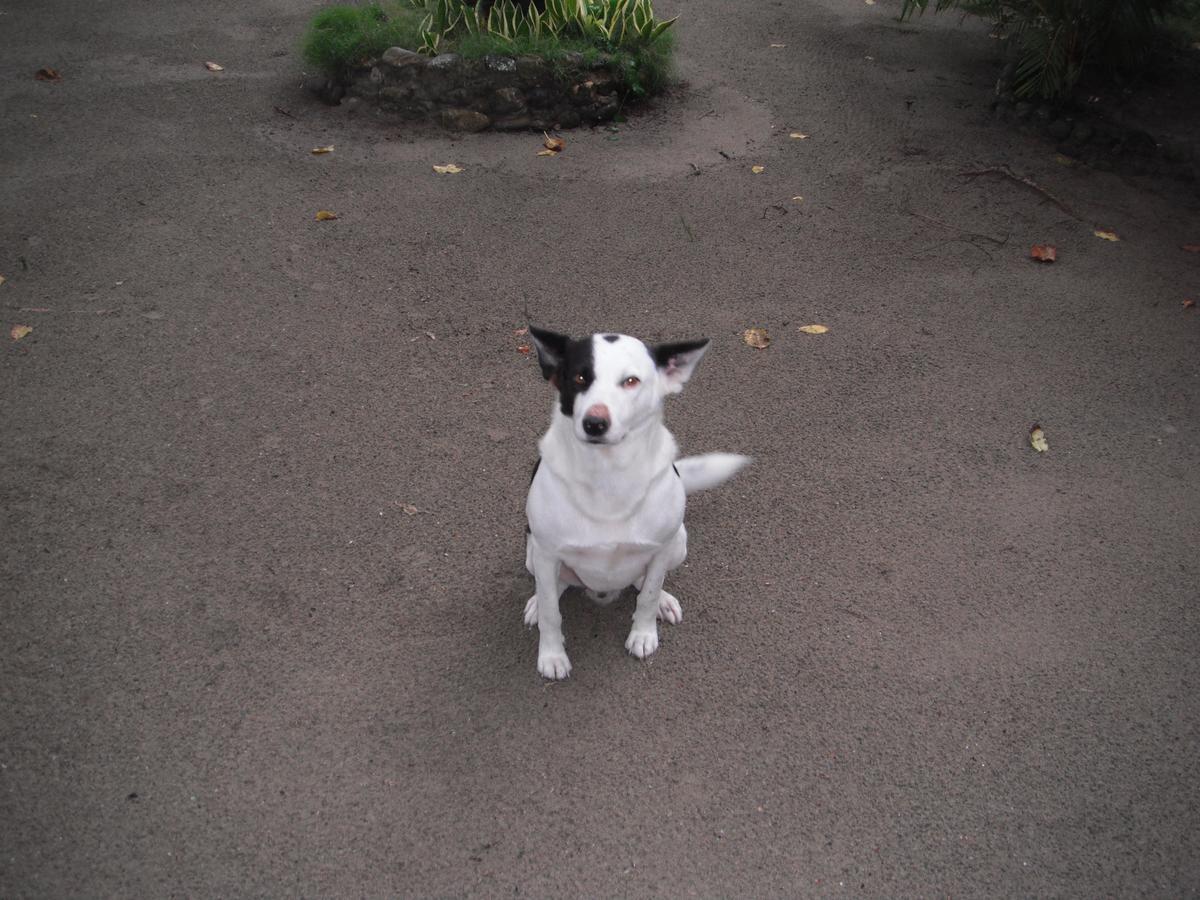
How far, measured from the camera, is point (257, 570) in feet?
11.0

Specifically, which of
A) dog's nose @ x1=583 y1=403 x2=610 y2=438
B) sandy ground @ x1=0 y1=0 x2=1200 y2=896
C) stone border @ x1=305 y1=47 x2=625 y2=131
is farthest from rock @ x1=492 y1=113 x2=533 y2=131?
dog's nose @ x1=583 y1=403 x2=610 y2=438

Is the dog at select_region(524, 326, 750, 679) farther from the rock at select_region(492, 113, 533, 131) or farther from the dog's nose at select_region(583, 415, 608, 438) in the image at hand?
the rock at select_region(492, 113, 533, 131)


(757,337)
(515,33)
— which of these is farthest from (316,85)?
(757,337)

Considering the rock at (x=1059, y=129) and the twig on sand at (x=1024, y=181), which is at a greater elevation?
the rock at (x=1059, y=129)

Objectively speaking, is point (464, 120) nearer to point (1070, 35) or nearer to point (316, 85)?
point (316, 85)

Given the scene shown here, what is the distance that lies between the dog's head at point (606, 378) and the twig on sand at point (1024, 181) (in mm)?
4938

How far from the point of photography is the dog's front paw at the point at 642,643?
10.1ft

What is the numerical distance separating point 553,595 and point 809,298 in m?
3.10

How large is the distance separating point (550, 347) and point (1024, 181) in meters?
5.47

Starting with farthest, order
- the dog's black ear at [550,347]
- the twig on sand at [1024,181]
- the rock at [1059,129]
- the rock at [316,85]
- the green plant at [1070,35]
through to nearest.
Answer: the rock at [316,85], the rock at [1059,129], the green plant at [1070,35], the twig on sand at [1024,181], the dog's black ear at [550,347]

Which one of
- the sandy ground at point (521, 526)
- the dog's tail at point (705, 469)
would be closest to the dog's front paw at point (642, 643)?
the sandy ground at point (521, 526)

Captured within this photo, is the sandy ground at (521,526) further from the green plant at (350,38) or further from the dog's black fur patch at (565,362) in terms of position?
the dog's black fur patch at (565,362)

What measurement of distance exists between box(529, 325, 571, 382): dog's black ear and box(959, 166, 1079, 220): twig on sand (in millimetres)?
5190

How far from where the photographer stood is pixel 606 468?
2.58m
